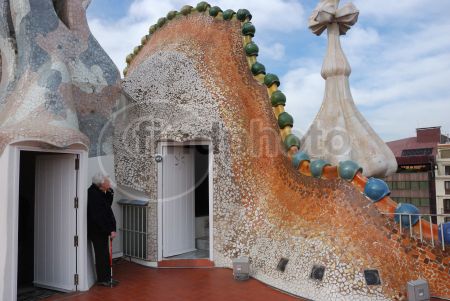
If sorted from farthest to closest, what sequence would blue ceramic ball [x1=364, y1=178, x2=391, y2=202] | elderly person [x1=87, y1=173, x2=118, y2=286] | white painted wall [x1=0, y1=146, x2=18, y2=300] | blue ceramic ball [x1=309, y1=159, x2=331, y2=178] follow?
elderly person [x1=87, y1=173, x2=118, y2=286], blue ceramic ball [x1=309, y1=159, x2=331, y2=178], blue ceramic ball [x1=364, y1=178, x2=391, y2=202], white painted wall [x1=0, y1=146, x2=18, y2=300]

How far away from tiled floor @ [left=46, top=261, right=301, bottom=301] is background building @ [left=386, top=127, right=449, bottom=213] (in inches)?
1317

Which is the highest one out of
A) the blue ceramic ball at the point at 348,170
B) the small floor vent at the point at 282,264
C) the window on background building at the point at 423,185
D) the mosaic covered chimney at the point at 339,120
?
the mosaic covered chimney at the point at 339,120

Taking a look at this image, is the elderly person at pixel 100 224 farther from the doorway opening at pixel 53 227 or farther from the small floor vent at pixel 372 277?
the small floor vent at pixel 372 277

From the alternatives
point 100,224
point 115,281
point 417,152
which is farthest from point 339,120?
point 417,152

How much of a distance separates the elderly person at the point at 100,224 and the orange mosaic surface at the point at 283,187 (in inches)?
77.8

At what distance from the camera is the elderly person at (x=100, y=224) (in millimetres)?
5141

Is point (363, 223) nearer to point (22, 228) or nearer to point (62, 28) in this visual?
point (22, 228)

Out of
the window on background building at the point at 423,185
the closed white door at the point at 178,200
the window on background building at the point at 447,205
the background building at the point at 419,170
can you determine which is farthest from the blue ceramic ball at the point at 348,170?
the window on background building at the point at 423,185

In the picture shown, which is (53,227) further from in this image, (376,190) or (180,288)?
(376,190)

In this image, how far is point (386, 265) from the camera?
14.2ft

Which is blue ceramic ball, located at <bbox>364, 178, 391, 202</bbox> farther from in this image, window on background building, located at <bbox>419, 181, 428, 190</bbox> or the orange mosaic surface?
window on background building, located at <bbox>419, 181, 428, 190</bbox>

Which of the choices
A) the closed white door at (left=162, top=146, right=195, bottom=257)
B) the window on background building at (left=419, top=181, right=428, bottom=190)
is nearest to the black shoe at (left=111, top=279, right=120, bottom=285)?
the closed white door at (left=162, top=146, right=195, bottom=257)

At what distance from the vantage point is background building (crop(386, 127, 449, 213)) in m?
35.4

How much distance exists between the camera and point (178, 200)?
21.6 ft
